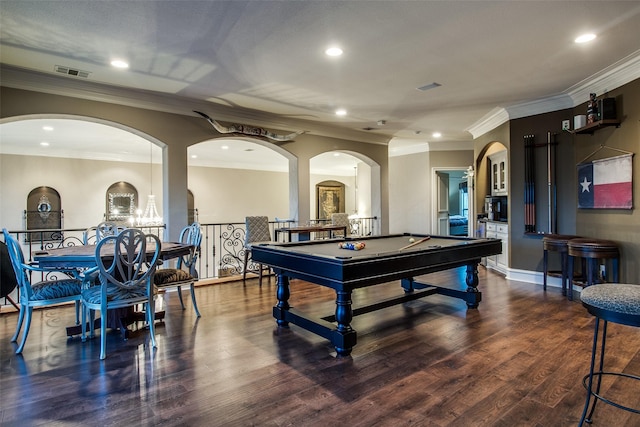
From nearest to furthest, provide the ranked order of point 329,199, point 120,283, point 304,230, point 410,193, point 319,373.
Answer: point 319,373
point 120,283
point 304,230
point 410,193
point 329,199

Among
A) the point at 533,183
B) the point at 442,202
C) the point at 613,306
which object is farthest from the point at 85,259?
the point at 442,202

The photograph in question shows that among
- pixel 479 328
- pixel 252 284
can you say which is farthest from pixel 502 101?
pixel 252 284

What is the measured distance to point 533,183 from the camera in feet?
17.4

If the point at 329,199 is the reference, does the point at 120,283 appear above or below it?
below

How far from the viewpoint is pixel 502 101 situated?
16.9 feet

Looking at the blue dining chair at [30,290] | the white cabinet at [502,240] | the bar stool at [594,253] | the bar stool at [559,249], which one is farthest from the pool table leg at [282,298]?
the white cabinet at [502,240]

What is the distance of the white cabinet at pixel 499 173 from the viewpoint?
20.9 feet

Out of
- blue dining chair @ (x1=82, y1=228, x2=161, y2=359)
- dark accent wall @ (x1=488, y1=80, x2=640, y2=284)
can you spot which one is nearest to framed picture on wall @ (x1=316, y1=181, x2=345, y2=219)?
dark accent wall @ (x1=488, y1=80, x2=640, y2=284)

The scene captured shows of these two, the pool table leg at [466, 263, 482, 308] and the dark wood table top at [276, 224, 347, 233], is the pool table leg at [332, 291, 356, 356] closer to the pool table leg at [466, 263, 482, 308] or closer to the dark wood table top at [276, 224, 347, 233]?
the pool table leg at [466, 263, 482, 308]

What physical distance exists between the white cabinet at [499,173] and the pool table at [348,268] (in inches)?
113

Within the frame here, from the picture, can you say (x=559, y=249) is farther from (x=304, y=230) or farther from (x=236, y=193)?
Answer: (x=236, y=193)

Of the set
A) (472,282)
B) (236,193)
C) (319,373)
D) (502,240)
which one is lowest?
(319,373)

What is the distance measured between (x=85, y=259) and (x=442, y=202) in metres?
7.95

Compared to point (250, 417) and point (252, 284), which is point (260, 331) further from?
point (252, 284)
